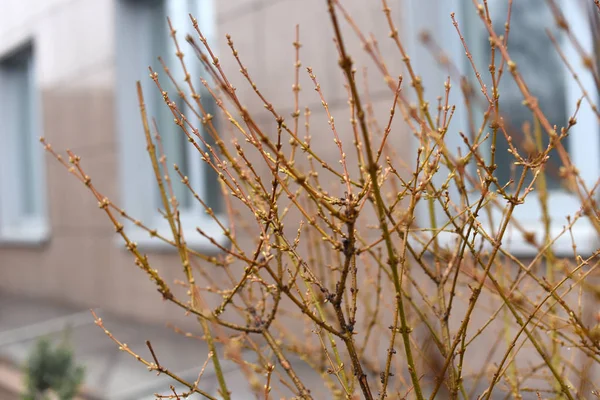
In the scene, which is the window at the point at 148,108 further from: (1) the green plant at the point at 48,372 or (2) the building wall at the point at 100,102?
(1) the green plant at the point at 48,372

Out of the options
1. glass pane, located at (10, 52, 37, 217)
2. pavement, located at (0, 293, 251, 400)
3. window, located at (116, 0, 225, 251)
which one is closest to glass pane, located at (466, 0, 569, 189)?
pavement, located at (0, 293, 251, 400)

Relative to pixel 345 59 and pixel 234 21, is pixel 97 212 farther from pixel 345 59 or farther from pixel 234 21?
pixel 345 59

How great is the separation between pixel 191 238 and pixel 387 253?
372 centimetres

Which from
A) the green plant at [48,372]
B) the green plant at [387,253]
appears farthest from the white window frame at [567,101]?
the green plant at [48,372]

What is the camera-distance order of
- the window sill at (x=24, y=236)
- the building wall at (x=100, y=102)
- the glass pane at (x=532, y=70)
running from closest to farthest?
the glass pane at (x=532, y=70)
the building wall at (x=100, y=102)
the window sill at (x=24, y=236)

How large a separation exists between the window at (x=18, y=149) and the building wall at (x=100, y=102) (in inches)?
13.9

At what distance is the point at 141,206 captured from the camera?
6.27 meters

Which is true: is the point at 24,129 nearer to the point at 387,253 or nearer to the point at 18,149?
the point at 18,149

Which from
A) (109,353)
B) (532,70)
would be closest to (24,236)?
(109,353)

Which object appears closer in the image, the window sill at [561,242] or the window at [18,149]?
the window sill at [561,242]

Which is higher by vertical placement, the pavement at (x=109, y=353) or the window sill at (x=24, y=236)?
the window sill at (x=24, y=236)

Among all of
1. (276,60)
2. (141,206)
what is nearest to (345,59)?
(276,60)

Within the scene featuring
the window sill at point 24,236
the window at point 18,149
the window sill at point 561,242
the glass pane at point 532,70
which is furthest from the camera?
the window at point 18,149

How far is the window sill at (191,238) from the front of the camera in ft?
16.4
